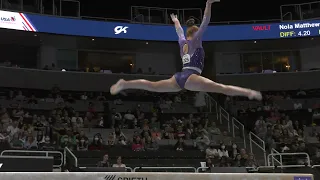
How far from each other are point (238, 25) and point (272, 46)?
4129 millimetres

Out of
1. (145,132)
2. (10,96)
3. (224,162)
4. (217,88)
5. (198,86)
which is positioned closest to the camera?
(217,88)

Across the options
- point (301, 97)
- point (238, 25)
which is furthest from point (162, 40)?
point (301, 97)

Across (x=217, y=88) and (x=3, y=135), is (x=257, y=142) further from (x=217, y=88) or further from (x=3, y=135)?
(x=217, y=88)

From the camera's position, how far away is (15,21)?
53.0 feet

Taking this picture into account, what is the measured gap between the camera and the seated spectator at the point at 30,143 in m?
13.2

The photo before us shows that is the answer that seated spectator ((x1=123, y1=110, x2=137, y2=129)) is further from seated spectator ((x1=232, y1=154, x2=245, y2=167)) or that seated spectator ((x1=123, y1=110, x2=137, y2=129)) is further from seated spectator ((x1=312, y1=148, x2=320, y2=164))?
seated spectator ((x1=312, y1=148, x2=320, y2=164))

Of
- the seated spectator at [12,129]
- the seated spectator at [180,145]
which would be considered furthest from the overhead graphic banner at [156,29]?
the seated spectator at [180,145]

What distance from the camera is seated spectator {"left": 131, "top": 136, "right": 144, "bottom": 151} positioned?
1423cm

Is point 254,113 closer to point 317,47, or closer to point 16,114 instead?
point 317,47

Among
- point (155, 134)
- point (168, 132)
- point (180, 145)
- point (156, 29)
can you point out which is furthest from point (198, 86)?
point (156, 29)

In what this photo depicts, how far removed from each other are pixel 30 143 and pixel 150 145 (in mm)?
3928

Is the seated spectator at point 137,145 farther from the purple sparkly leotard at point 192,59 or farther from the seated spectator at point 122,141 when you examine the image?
the purple sparkly leotard at point 192,59

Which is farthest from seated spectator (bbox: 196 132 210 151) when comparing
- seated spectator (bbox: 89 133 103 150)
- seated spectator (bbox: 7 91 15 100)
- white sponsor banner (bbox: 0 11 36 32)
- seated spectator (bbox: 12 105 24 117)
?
seated spectator (bbox: 7 91 15 100)

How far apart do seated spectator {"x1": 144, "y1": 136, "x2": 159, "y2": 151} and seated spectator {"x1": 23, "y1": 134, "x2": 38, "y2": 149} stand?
358cm
